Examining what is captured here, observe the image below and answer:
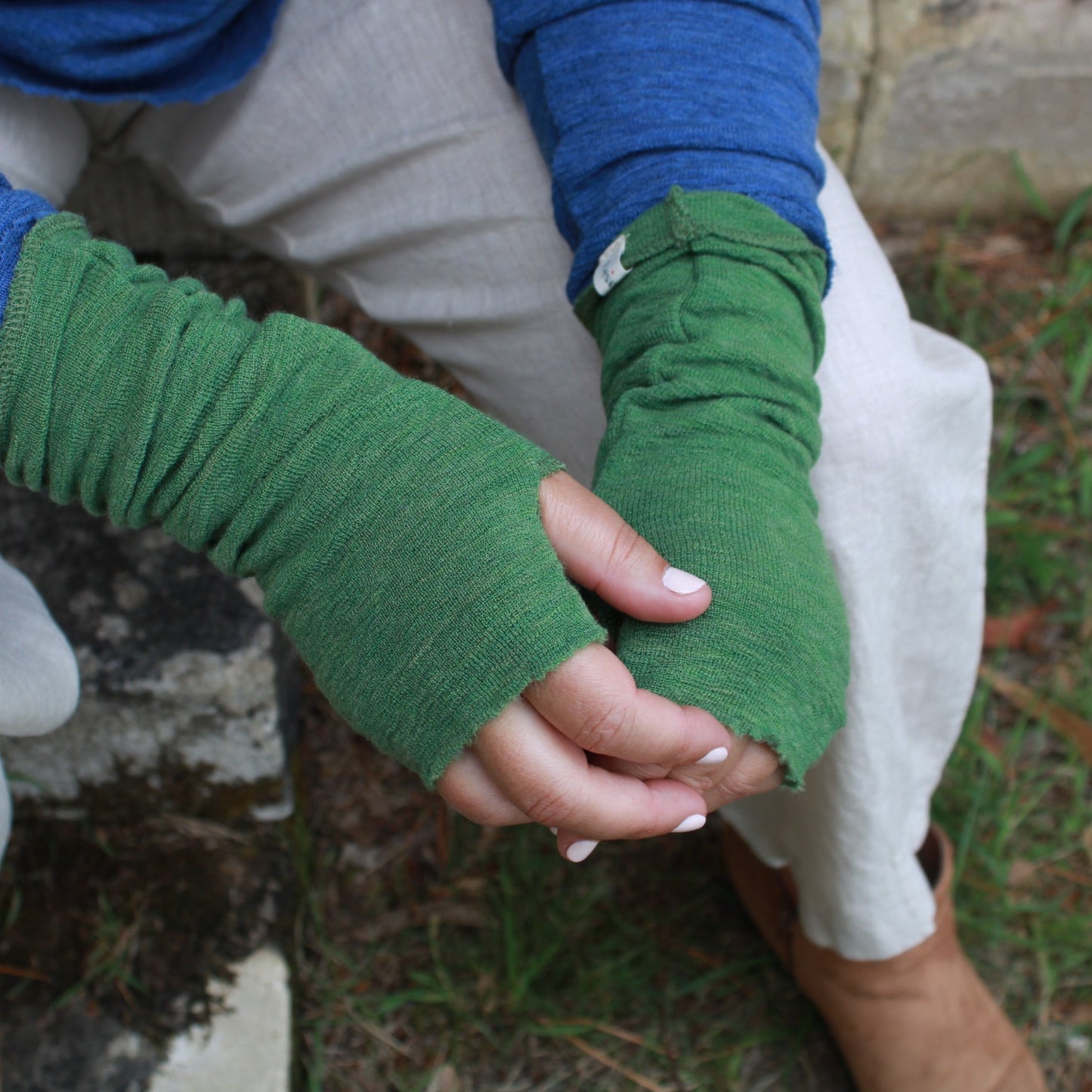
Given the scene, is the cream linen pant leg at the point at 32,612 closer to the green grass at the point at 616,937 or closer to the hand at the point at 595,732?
the hand at the point at 595,732

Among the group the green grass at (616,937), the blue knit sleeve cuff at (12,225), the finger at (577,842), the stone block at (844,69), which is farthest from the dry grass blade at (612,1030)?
the stone block at (844,69)

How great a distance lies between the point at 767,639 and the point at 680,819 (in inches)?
5.6

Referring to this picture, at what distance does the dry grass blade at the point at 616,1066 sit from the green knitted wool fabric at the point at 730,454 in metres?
0.74

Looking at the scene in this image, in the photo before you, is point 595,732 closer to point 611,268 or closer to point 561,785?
point 561,785

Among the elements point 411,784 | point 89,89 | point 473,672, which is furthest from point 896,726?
point 89,89

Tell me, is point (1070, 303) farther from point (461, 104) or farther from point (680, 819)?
point (680, 819)

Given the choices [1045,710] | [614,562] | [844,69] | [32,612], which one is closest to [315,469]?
[614,562]

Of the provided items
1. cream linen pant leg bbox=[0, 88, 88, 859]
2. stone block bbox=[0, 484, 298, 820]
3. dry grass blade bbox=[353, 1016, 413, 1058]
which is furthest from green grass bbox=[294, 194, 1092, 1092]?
cream linen pant leg bbox=[0, 88, 88, 859]

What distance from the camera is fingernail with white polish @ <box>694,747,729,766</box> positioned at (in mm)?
725

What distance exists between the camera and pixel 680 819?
2.49ft

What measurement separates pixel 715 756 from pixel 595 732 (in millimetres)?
90

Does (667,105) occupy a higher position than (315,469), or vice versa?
(667,105)

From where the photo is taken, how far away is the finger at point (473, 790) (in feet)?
2.42

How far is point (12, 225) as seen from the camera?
29.1 inches
